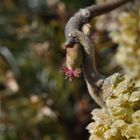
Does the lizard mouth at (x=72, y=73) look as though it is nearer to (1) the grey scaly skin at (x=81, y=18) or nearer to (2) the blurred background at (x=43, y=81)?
(1) the grey scaly skin at (x=81, y=18)

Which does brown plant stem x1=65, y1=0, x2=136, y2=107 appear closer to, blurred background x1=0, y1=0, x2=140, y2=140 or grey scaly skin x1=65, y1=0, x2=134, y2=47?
grey scaly skin x1=65, y1=0, x2=134, y2=47

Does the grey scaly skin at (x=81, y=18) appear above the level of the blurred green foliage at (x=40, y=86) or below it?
below

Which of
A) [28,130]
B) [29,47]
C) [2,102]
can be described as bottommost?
[28,130]

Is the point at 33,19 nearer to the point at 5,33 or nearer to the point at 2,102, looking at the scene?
the point at 5,33

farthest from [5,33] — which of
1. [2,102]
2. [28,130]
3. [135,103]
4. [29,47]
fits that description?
[135,103]

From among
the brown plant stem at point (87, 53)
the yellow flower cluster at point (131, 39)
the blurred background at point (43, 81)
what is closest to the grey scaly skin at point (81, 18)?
the brown plant stem at point (87, 53)

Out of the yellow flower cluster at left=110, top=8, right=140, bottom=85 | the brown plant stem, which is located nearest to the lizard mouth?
the brown plant stem

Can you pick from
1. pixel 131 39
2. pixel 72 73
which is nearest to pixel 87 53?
pixel 72 73
